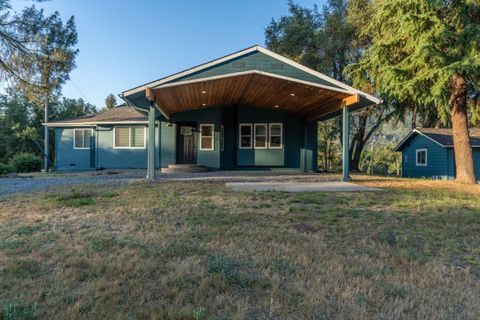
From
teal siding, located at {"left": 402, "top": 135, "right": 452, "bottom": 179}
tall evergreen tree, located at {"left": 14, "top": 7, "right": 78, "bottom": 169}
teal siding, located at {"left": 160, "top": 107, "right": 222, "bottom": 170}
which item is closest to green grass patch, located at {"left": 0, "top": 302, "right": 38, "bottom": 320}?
tall evergreen tree, located at {"left": 14, "top": 7, "right": 78, "bottom": 169}

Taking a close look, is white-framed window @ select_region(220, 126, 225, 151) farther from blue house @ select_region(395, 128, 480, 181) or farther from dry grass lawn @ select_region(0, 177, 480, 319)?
blue house @ select_region(395, 128, 480, 181)

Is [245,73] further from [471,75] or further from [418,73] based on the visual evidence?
[471,75]

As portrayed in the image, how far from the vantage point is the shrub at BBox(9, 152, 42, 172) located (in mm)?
17250

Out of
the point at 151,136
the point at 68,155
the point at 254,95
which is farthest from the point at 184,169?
the point at 68,155

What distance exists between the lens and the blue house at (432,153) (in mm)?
17000

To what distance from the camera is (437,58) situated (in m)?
10.0

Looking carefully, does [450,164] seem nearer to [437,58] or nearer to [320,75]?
[437,58]

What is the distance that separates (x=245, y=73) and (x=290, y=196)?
4390mm

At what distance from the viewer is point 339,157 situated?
33.1m

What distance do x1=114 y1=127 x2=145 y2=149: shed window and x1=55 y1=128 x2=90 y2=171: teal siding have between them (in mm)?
2015

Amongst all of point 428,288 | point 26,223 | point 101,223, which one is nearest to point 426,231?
point 428,288

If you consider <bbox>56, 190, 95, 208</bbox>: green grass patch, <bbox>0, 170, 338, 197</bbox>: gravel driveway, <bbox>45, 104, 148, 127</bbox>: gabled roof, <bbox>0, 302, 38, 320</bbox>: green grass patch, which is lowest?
<bbox>0, 302, 38, 320</bbox>: green grass patch

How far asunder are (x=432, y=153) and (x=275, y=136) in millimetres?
10235

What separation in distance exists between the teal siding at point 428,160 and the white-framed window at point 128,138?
16.2 metres
